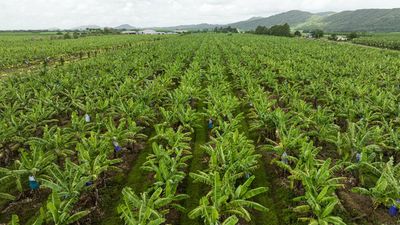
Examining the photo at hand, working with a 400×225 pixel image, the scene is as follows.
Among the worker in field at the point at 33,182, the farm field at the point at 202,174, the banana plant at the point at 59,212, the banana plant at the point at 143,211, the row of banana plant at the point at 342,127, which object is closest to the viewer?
the banana plant at the point at 143,211

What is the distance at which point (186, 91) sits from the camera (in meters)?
20.4

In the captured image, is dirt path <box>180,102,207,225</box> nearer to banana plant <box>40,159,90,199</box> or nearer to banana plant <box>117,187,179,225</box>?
banana plant <box>117,187,179,225</box>

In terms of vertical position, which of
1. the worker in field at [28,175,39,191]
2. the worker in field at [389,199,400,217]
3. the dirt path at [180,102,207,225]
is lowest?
the dirt path at [180,102,207,225]

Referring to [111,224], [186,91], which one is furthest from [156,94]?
[111,224]

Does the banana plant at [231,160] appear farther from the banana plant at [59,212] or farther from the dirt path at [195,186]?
the banana plant at [59,212]

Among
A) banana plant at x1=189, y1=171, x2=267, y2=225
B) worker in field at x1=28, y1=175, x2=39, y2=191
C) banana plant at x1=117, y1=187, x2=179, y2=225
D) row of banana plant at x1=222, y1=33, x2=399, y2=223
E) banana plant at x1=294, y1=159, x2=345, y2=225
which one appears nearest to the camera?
banana plant at x1=117, y1=187, x2=179, y2=225

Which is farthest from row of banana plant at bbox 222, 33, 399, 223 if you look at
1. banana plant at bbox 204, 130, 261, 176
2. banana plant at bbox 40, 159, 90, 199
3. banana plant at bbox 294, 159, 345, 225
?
banana plant at bbox 40, 159, 90, 199

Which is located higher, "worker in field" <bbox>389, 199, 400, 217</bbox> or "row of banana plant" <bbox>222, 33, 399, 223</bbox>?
"row of banana plant" <bbox>222, 33, 399, 223</bbox>

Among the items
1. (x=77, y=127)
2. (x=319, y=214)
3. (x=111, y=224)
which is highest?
(x=77, y=127)

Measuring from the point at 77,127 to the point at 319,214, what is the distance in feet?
37.0

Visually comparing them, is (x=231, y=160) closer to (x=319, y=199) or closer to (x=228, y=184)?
(x=228, y=184)

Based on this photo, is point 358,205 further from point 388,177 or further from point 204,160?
point 204,160

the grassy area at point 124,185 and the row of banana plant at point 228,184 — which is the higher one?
the row of banana plant at point 228,184

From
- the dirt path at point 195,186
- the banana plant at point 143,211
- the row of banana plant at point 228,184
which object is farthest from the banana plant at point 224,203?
the dirt path at point 195,186
